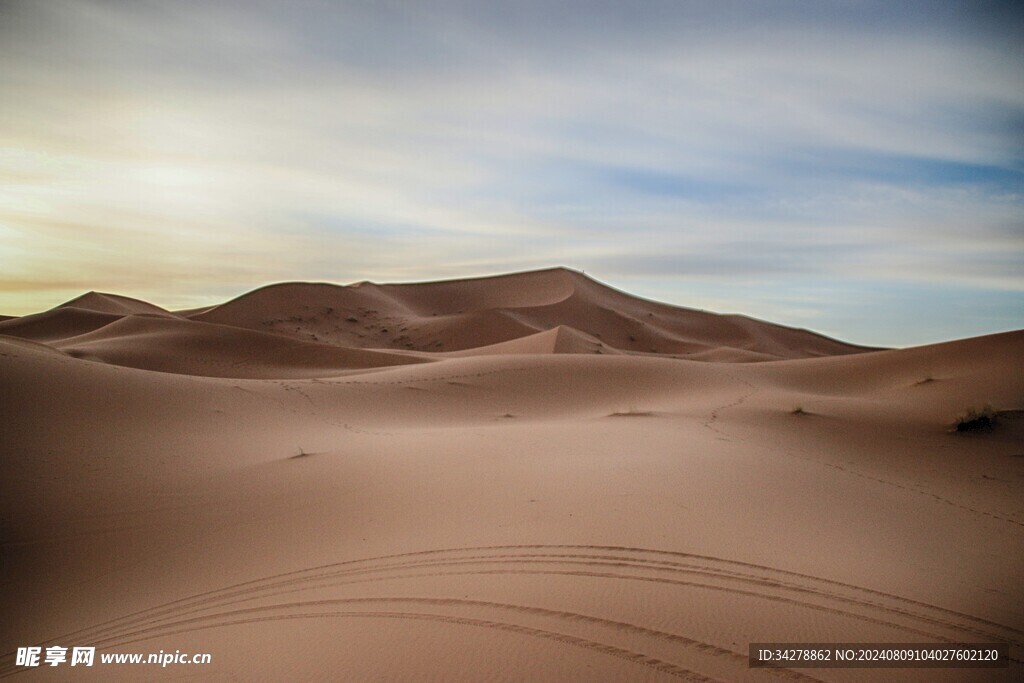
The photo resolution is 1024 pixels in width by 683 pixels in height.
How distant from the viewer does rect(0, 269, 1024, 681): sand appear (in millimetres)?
3412

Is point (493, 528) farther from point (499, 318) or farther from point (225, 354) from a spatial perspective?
point (499, 318)

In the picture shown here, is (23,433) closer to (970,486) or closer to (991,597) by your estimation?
(991,597)

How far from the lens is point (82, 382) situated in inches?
374

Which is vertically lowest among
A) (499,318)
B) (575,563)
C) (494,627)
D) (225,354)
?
(494,627)

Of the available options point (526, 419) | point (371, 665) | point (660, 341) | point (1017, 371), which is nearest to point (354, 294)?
point (660, 341)

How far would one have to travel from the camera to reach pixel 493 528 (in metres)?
5.02

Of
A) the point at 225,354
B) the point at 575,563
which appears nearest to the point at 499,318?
the point at 225,354

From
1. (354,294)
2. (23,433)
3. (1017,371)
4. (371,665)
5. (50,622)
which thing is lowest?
(50,622)

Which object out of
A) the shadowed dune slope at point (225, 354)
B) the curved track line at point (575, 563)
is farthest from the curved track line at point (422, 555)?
the shadowed dune slope at point (225, 354)

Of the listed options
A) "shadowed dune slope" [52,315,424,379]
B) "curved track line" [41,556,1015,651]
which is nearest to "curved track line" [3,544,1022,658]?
"curved track line" [41,556,1015,651]

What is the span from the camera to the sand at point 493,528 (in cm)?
341

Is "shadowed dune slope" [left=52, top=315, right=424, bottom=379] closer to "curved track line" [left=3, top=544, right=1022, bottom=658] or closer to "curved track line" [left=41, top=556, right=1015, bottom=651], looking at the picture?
"curved track line" [left=3, top=544, right=1022, bottom=658]

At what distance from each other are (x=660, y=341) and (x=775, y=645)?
138 ft

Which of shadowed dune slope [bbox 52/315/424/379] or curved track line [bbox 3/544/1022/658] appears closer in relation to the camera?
curved track line [bbox 3/544/1022/658]
